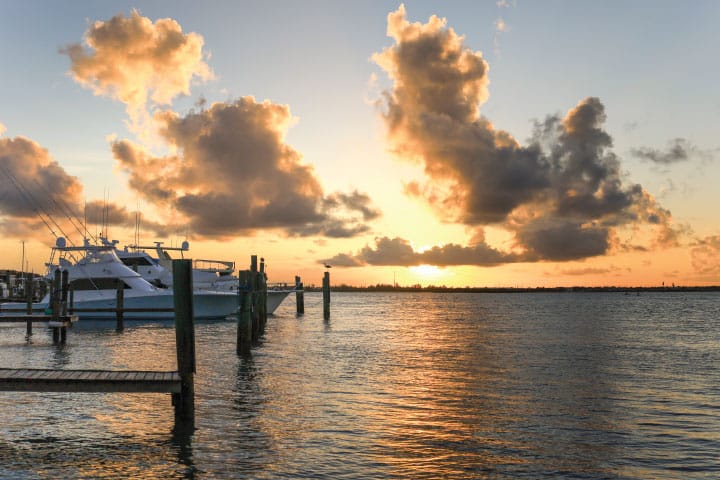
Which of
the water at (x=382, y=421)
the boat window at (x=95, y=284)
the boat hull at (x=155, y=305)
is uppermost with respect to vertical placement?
the boat window at (x=95, y=284)

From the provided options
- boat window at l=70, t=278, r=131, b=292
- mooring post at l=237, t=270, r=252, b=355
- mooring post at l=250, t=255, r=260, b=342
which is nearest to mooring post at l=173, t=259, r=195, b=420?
mooring post at l=237, t=270, r=252, b=355

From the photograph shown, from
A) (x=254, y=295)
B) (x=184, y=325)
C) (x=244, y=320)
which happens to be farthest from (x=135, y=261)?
(x=184, y=325)

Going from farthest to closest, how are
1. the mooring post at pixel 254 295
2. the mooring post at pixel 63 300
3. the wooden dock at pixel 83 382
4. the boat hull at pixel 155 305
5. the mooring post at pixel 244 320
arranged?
the boat hull at pixel 155 305
the mooring post at pixel 63 300
the mooring post at pixel 254 295
the mooring post at pixel 244 320
the wooden dock at pixel 83 382

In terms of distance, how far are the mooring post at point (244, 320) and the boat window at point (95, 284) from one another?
23.2 metres

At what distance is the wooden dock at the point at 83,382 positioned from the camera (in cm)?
1149

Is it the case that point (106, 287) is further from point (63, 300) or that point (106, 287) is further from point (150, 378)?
point (150, 378)

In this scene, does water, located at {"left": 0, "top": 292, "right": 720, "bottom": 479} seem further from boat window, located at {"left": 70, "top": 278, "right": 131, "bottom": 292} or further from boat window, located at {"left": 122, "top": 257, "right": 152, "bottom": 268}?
boat window, located at {"left": 122, "top": 257, "right": 152, "bottom": 268}

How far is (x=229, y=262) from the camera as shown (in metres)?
66.9

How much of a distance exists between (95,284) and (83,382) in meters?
39.8

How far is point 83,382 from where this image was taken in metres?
11.6

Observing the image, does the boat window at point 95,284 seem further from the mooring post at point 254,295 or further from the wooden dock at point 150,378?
the wooden dock at point 150,378

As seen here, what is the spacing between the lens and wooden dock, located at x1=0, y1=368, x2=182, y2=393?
11492 mm

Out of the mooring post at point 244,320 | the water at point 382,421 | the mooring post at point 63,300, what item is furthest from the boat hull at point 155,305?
the mooring post at point 244,320

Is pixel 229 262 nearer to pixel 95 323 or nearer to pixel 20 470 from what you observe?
pixel 95 323
